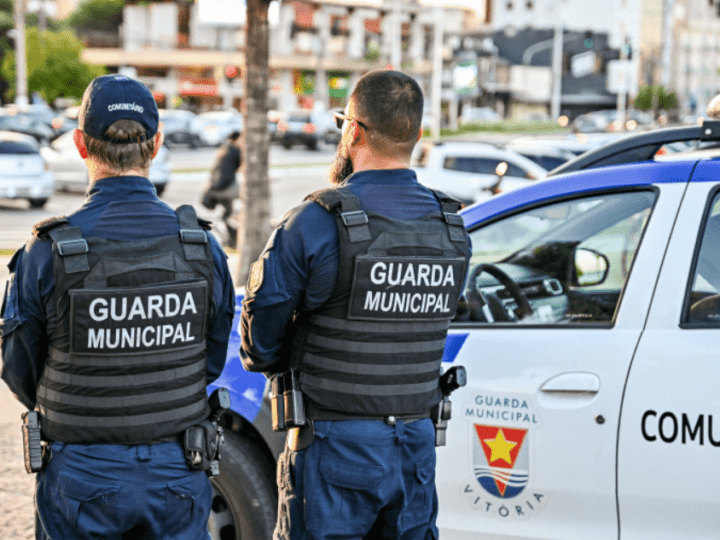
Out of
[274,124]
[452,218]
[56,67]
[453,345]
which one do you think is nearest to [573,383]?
[453,345]

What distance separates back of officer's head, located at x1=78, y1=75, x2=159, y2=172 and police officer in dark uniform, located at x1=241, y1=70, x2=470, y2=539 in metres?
0.42

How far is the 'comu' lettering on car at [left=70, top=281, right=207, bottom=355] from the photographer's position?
223cm

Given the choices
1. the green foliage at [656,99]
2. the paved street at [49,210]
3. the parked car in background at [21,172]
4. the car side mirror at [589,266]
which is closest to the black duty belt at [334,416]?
the car side mirror at [589,266]

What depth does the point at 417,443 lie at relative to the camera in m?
2.54

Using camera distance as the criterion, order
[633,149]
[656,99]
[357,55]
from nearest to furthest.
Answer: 1. [633,149]
2. [656,99]
3. [357,55]

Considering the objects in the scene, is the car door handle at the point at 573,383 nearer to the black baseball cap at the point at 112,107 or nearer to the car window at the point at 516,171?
the black baseball cap at the point at 112,107

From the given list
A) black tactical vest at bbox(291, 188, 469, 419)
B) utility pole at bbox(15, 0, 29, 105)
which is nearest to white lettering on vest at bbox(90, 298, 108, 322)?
black tactical vest at bbox(291, 188, 469, 419)

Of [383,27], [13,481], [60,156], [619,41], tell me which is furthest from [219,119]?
[619,41]

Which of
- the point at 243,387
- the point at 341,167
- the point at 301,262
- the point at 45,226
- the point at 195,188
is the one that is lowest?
the point at 195,188

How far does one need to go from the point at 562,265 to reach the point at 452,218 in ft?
3.44

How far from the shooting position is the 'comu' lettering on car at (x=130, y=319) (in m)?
2.23

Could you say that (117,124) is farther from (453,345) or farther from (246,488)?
(246,488)

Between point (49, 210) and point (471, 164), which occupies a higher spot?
point (471, 164)

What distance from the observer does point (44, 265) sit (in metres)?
2.22
